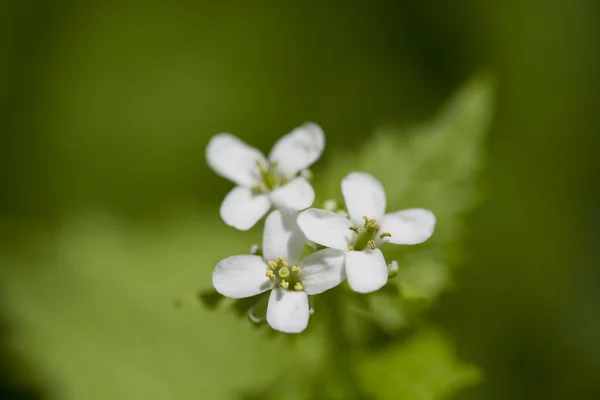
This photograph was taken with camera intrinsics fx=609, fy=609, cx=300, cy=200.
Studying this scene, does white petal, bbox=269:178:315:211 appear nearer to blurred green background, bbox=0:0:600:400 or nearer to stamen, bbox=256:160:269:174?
stamen, bbox=256:160:269:174

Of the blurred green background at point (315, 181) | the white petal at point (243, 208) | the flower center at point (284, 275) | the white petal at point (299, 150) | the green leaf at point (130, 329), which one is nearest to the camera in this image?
the flower center at point (284, 275)

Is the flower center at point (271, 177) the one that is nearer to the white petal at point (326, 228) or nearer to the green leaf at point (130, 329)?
the white petal at point (326, 228)

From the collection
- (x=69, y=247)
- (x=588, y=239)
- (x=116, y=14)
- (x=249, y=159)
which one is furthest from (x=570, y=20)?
(x=69, y=247)

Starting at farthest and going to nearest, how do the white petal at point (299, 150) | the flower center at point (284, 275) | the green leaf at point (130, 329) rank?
the green leaf at point (130, 329)
the white petal at point (299, 150)
the flower center at point (284, 275)

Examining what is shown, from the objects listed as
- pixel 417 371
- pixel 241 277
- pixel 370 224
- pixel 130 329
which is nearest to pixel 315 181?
pixel 370 224

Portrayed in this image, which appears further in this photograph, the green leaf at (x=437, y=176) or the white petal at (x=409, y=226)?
the green leaf at (x=437, y=176)

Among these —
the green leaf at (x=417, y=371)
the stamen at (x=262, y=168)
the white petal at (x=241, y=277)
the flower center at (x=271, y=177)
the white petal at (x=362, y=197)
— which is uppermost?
the stamen at (x=262, y=168)

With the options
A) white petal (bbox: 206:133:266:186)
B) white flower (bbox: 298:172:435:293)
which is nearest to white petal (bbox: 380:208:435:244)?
white flower (bbox: 298:172:435:293)

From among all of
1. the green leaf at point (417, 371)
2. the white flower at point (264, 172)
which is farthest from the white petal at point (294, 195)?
the green leaf at point (417, 371)

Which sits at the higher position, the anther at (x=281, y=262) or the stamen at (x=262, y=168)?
the stamen at (x=262, y=168)
